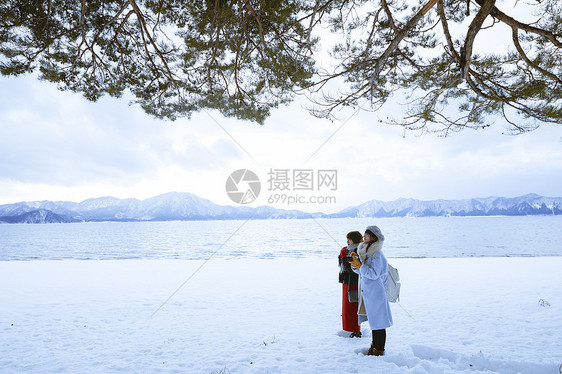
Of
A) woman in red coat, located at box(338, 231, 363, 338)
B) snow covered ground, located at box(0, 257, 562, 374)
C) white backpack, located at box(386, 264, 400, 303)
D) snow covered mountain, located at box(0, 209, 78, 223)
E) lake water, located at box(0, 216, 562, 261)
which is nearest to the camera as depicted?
snow covered ground, located at box(0, 257, 562, 374)

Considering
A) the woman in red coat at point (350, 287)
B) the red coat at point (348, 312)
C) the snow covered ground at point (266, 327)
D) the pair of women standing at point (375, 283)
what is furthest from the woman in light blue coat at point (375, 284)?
the red coat at point (348, 312)

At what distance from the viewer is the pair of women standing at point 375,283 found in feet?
9.72

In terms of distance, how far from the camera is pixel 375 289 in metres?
3.02

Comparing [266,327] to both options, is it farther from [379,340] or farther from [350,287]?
[379,340]

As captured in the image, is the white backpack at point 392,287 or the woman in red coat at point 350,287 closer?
the white backpack at point 392,287

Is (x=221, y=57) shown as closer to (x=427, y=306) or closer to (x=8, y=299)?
(x=427, y=306)

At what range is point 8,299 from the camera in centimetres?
Answer: 579

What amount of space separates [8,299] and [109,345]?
387cm

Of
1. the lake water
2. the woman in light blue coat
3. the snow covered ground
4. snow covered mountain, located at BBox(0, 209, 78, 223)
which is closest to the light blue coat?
the woman in light blue coat

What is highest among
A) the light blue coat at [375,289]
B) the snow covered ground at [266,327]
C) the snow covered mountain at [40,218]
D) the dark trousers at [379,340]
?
the light blue coat at [375,289]

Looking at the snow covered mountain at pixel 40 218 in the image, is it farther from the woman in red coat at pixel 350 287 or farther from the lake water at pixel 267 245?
the woman in red coat at pixel 350 287

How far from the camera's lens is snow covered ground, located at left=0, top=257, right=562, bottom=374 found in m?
2.93

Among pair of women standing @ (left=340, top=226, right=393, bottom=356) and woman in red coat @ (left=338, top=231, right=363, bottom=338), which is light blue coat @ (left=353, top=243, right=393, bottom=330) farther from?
woman in red coat @ (left=338, top=231, right=363, bottom=338)

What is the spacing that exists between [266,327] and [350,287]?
1.34 metres
